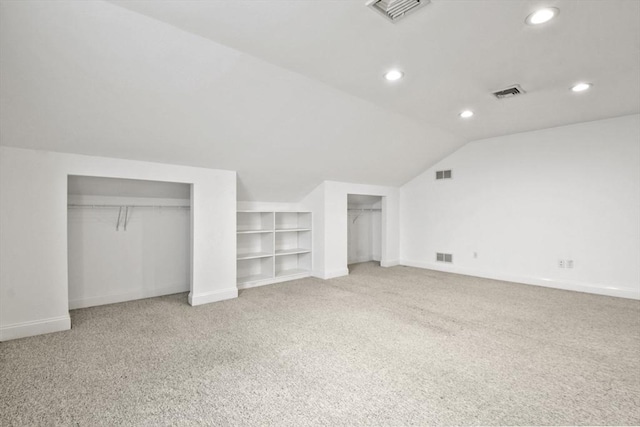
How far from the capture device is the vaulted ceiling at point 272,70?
1971 millimetres

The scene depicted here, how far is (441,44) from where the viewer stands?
7.77 ft

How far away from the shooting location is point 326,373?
7.07 feet

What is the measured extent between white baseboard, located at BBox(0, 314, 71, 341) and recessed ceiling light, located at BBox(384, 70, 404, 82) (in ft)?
12.7

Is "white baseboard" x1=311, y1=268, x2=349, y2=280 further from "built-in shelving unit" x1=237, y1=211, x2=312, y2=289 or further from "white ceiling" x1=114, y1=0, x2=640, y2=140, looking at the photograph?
"white ceiling" x1=114, y1=0, x2=640, y2=140

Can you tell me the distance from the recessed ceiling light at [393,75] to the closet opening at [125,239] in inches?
111

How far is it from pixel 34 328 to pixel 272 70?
321 centimetres

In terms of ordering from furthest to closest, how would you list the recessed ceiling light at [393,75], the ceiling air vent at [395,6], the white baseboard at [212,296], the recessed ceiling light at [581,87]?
the white baseboard at [212,296] → the recessed ceiling light at [581,87] → the recessed ceiling light at [393,75] → the ceiling air vent at [395,6]

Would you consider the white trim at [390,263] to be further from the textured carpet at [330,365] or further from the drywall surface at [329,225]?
the textured carpet at [330,365]

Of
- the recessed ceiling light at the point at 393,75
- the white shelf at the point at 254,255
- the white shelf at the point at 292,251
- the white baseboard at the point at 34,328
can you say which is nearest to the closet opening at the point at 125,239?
the white baseboard at the point at 34,328

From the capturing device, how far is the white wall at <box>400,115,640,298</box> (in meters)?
4.14

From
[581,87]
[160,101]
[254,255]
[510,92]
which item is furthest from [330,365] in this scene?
[581,87]

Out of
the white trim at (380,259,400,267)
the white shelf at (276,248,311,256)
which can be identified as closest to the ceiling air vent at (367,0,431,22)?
the white shelf at (276,248,311,256)

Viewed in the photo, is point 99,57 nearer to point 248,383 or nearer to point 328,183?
point 248,383

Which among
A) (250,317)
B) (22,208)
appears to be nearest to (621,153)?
(250,317)
